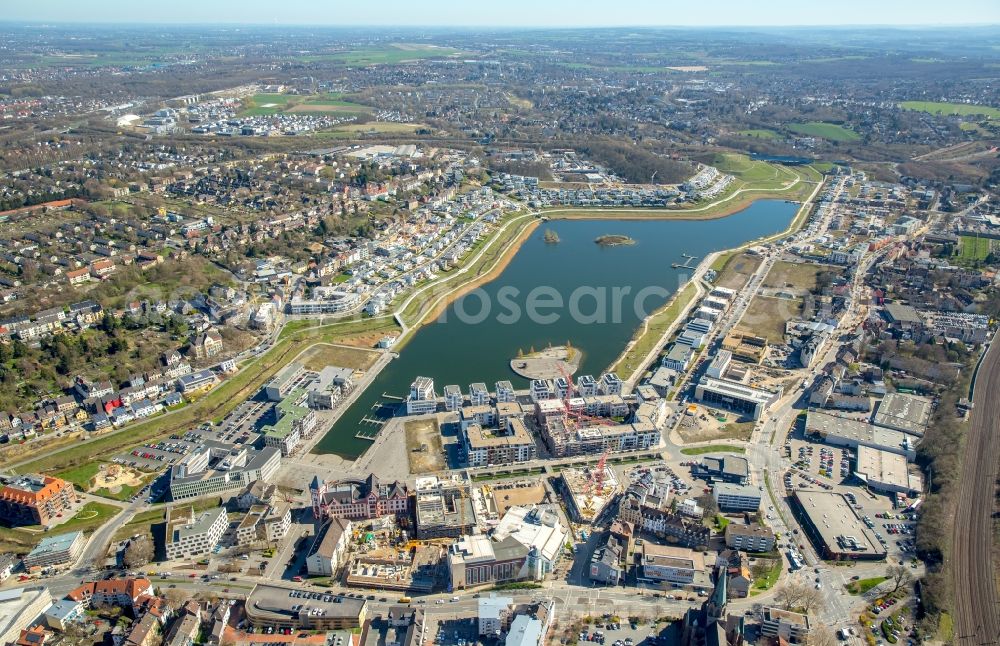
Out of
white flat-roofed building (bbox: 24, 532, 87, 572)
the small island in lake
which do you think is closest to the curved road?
white flat-roofed building (bbox: 24, 532, 87, 572)

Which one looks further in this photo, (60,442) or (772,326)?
(772,326)

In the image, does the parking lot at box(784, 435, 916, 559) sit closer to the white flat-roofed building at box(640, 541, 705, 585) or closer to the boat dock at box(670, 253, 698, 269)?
the white flat-roofed building at box(640, 541, 705, 585)

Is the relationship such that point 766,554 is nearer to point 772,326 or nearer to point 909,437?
point 909,437

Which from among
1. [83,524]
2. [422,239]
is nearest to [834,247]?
[422,239]

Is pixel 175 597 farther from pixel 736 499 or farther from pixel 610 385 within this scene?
pixel 610 385

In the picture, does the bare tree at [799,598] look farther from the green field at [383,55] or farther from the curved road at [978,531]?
the green field at [383,55]

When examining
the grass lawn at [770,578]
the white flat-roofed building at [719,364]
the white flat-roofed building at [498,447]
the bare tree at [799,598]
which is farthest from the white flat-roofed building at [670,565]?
the white flat-roofed building at [719,364]
